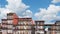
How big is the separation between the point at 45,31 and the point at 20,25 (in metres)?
10.6

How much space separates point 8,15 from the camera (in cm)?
9962

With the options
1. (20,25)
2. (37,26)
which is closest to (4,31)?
(20,25)

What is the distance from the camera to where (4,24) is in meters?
99.2

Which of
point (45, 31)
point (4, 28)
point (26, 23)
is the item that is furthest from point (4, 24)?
point (45, 31)

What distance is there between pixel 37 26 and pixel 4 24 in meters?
14.1

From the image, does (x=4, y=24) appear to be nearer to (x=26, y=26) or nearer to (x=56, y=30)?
(x=26, y=26)

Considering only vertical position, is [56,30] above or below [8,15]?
below

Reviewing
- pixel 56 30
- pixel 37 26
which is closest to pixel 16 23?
pixel 37 26

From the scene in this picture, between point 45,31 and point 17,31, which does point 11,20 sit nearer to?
point 17,31

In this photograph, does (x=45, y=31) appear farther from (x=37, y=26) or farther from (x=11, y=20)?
(x=11, y=20)

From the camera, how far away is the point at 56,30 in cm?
9600

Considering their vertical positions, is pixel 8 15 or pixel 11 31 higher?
pixel 8 15

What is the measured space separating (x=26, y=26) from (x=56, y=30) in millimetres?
12325

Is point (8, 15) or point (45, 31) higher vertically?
point (8, 15)
